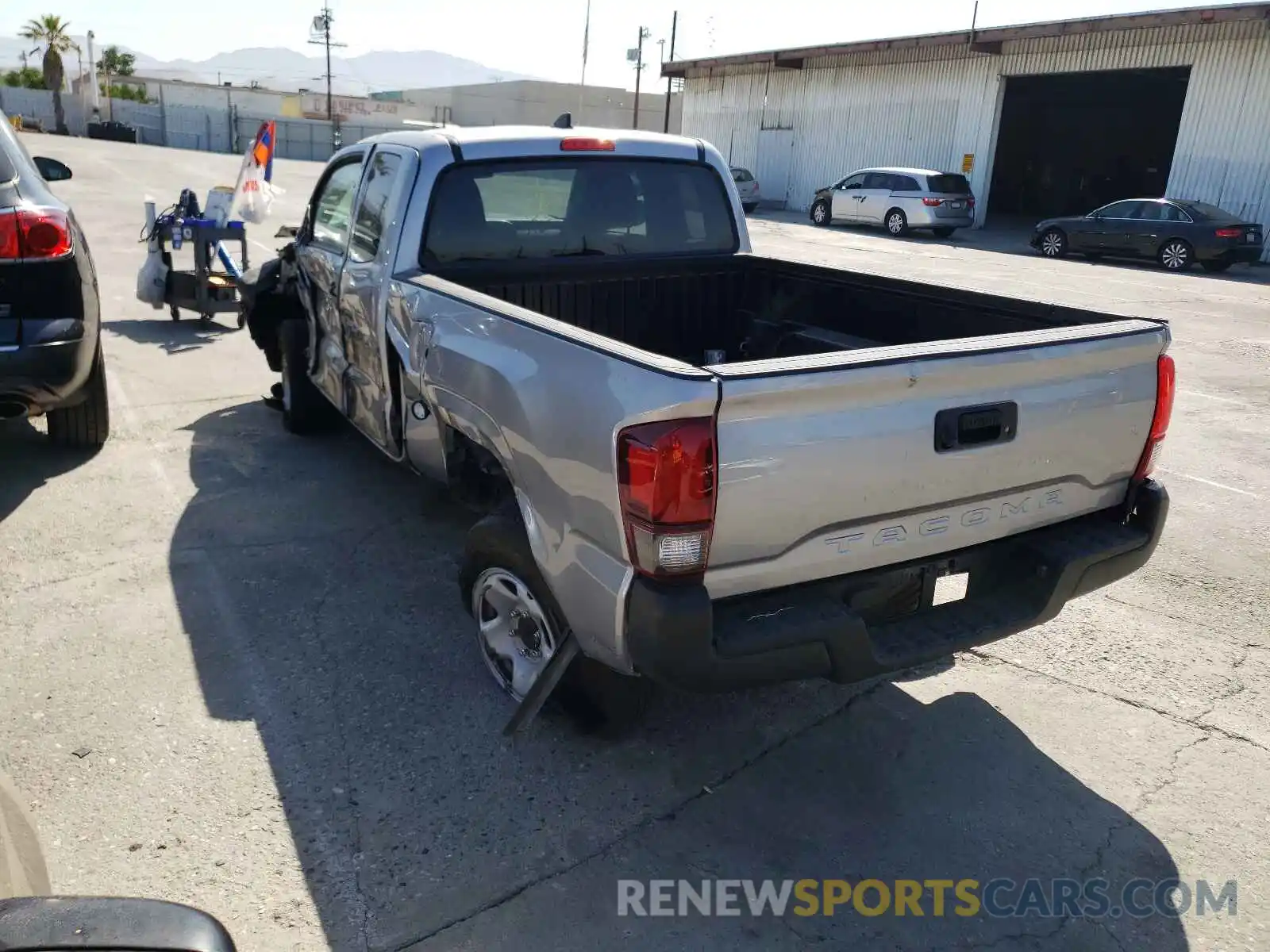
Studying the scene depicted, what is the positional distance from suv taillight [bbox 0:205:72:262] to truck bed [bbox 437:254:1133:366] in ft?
7.04

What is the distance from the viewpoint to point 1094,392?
10.3 feet

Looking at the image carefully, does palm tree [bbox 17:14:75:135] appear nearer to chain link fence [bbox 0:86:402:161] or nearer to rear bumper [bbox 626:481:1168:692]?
chain link fence [bbox 0:86:402:161]

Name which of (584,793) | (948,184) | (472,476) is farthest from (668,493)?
(948,184)

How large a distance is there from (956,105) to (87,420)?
29.1 m

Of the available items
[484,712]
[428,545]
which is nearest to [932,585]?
[484,712]

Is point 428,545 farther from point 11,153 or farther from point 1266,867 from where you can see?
point 1266,867

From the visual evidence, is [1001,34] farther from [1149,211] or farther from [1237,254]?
[1237,254]

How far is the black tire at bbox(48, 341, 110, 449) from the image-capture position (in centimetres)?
588

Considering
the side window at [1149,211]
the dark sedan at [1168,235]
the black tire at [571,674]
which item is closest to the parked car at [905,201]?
the dark sedan at [1168,235]

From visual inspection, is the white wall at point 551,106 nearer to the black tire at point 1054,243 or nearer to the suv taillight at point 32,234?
the black tire at point 1054,243

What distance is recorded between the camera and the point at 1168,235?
20125mm

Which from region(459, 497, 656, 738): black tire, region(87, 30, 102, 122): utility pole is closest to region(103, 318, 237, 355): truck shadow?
region(459, 497, 656, 738): black tire

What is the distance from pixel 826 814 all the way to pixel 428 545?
2.56 metres

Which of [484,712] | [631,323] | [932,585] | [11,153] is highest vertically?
[11,153]
